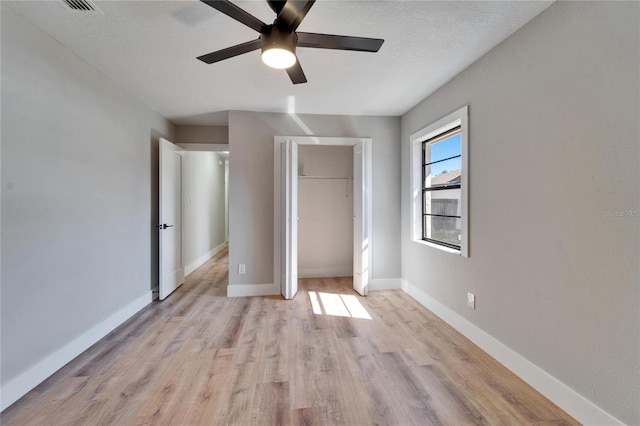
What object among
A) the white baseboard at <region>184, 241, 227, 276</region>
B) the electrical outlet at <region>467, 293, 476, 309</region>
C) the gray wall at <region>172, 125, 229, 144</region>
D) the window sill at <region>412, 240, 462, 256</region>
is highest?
the gray wall at <region>172, 125, 229, 144</region>

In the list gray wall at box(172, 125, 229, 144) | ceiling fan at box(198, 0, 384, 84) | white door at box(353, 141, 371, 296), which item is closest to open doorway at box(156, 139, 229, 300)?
gray wall at box(172, 125, 229, 144)

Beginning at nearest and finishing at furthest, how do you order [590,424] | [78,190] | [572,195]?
[590,424] < [572,195] < [78,190]

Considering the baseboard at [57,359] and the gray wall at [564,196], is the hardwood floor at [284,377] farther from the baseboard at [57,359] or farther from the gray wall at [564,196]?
the gray wall at [564,196]

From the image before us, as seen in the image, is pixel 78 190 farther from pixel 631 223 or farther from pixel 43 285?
pixel 631 223

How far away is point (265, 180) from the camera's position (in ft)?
11.5

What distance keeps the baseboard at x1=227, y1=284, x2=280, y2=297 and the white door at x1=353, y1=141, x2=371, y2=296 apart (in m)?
1.14

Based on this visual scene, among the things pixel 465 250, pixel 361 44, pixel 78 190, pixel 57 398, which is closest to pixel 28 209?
pixel 78 190

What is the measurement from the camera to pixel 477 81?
2227mm

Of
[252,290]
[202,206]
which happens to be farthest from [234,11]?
[202,206]

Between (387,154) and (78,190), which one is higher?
(387,154)

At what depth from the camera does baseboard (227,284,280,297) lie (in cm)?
345

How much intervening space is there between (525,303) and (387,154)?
7.93ft

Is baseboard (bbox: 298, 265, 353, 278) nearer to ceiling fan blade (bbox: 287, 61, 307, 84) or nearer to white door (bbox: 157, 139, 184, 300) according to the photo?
white door (bbox: 157, 139, 184, 300)

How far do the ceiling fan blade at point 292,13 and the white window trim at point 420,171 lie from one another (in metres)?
1.72
